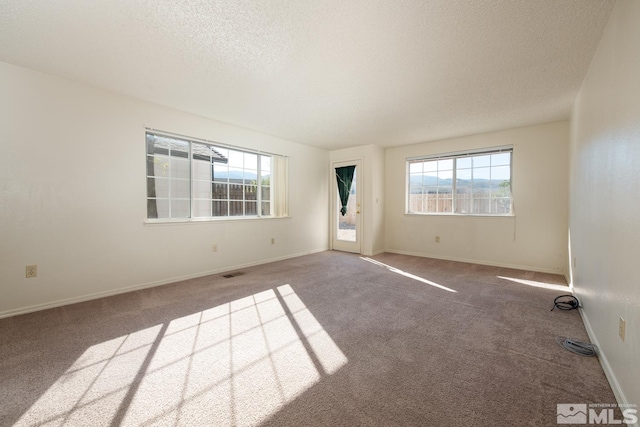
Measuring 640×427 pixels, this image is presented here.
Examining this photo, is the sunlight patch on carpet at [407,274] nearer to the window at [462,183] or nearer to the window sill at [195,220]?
the window at [462,183]

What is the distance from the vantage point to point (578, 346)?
2049mm

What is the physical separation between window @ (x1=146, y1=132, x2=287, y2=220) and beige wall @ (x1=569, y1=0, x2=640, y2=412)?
4.40 meters

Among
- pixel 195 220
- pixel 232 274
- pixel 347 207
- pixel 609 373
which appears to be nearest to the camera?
pixel 609 373

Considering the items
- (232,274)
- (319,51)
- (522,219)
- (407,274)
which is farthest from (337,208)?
(319,51)

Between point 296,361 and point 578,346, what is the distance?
213 centimetres

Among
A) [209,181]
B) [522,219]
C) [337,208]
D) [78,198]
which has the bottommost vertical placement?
[522,219]

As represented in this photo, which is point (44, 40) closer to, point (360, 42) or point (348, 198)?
point (360, 42)

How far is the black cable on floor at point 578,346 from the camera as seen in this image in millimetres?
1976

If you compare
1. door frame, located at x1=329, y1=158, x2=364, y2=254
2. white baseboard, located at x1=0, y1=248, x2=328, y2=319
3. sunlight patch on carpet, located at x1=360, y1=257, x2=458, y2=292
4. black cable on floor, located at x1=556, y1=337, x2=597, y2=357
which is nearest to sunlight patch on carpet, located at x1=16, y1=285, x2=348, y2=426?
white baseboard, located at x1=0, y1=248, x2=328, y2=319

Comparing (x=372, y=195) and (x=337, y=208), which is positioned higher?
(x=372, y=195)

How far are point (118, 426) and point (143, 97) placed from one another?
3.44 metres

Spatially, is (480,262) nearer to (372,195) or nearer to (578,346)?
(372,195)

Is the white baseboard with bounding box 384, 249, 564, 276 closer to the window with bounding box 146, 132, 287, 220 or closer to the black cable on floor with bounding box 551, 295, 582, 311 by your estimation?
the black cable on floor with bounding box 551, 295, 582, 311

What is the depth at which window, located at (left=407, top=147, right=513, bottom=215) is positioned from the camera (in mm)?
4805
